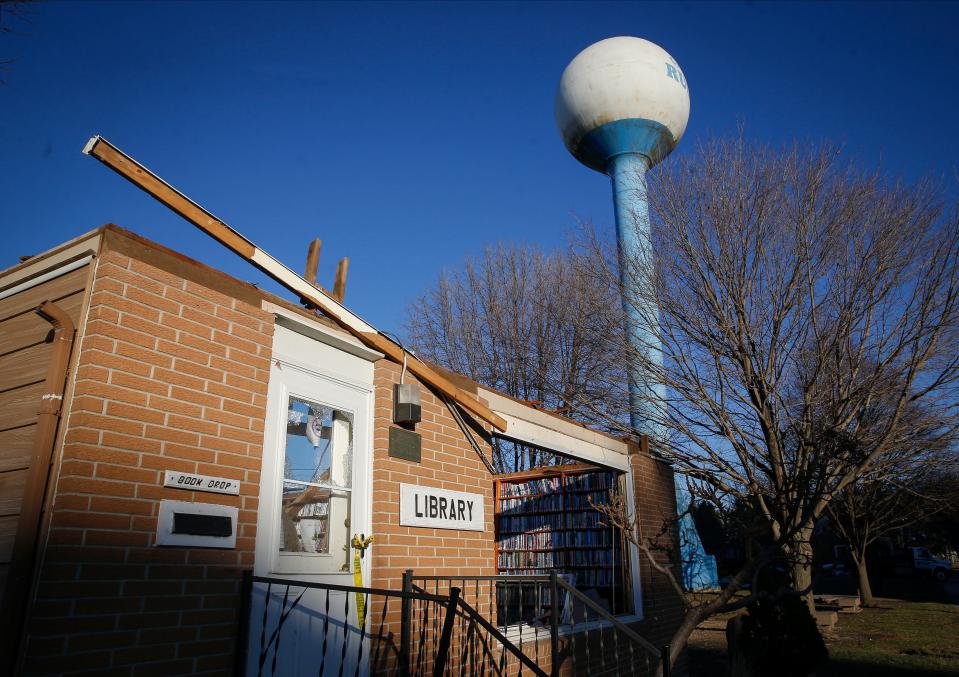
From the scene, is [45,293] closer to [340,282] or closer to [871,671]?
[340,282]

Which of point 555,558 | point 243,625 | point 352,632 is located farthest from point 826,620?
point 243,625

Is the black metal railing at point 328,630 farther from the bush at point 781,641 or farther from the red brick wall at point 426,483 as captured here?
the bush at point 781,641

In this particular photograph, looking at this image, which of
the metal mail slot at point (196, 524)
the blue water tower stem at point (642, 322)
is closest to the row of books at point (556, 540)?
the blue water tower stem at point (642, 322)

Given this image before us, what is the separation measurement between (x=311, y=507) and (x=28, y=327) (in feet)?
6.40

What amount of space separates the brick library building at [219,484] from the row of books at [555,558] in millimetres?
4597

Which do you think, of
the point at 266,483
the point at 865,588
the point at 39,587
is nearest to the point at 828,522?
the point at 865,588

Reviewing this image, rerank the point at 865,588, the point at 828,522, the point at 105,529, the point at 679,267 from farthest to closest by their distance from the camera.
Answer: the point at 828,522 → the point at 865,588 → the point at 679,267 → the point at 105,529

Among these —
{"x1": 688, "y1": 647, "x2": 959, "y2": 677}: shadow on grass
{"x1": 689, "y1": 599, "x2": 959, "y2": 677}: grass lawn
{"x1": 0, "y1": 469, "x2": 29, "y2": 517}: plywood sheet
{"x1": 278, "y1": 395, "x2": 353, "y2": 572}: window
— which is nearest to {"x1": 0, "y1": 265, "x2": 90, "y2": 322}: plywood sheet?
{"x1": 0, "y1": 469, "x2": 29, "y2": 517}: plywood sheet

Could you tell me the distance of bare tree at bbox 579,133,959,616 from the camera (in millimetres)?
10055

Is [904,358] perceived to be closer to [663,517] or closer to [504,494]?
[663,517]

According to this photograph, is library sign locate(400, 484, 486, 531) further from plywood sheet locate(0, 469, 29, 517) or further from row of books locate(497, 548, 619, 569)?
row of books locate(497, 548, 619, 569)

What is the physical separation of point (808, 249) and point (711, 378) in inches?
96.7

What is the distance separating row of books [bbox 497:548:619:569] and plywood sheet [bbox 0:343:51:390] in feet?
26.1

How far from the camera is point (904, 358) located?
33.8 feet
